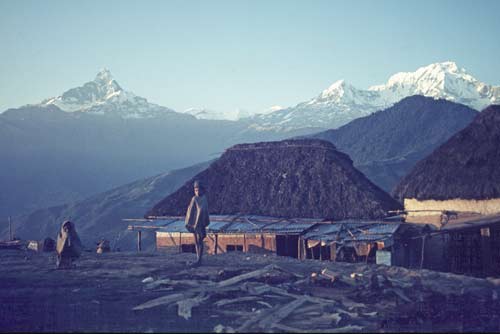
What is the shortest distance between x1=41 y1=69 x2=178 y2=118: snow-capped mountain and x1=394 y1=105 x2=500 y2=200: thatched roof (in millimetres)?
128543

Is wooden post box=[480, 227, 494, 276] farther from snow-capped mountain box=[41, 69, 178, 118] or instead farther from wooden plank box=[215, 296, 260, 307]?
snow-capped mountain box=[41, 69, 178, 118]

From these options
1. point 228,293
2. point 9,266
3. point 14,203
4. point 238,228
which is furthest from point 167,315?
point 14,203

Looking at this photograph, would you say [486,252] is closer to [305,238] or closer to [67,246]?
[305,238]

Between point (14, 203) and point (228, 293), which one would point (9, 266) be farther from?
point (14, 203)

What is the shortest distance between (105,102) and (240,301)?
533 feet

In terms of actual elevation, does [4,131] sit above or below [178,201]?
above

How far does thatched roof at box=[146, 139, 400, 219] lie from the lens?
24.6m

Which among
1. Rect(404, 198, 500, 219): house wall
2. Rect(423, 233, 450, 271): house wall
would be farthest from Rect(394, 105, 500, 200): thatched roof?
Rect(423, 233, 450, 271): house wall

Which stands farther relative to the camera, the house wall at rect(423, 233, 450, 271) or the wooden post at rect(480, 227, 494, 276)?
the house wall at rect(423, 233, 450, 271)

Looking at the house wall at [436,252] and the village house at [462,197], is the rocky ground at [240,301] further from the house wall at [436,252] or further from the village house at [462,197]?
the house wall at [436,252]

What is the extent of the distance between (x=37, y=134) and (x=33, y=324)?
109929mm

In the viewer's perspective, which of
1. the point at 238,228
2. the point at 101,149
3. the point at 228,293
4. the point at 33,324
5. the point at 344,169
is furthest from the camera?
the point at 101,149

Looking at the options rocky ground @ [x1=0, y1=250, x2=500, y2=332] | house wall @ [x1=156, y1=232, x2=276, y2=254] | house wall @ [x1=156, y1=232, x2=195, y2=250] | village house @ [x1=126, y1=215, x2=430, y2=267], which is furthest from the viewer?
house wall @ [x1=156, y1=232, x2=195, y2=250]

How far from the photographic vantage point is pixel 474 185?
20828 millimetres
